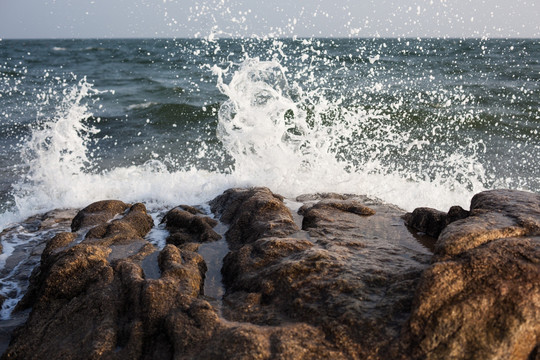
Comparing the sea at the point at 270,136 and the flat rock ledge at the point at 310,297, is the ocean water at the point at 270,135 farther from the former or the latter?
the flat rock ledge at the point at 310,297

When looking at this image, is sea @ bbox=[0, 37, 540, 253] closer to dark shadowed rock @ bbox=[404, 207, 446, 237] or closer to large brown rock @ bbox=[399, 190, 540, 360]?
dark shadowed rock @ bbox=[404, 207, 446, 237]

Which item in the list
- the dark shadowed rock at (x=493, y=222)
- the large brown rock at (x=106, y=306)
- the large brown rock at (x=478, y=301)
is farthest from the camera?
the dark shadowed rock at (x=493, y=222)

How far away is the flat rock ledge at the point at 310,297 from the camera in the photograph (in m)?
2.08

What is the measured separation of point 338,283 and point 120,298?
4.31ft

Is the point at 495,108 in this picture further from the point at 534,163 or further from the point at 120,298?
the point at 120,298

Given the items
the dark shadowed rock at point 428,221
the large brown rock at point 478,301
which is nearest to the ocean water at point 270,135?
the dark shadowed rock at point 428,221

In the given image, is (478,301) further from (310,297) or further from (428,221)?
(428,221)

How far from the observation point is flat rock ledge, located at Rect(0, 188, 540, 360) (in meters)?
2.08

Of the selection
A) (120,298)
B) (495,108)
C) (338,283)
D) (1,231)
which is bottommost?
(1,231)

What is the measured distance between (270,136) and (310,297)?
14.1 ft

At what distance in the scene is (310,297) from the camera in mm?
2535

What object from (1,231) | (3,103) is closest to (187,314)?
(1,231)

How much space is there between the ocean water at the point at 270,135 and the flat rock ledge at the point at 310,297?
270 centimetres

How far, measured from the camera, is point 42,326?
8.91 ft
